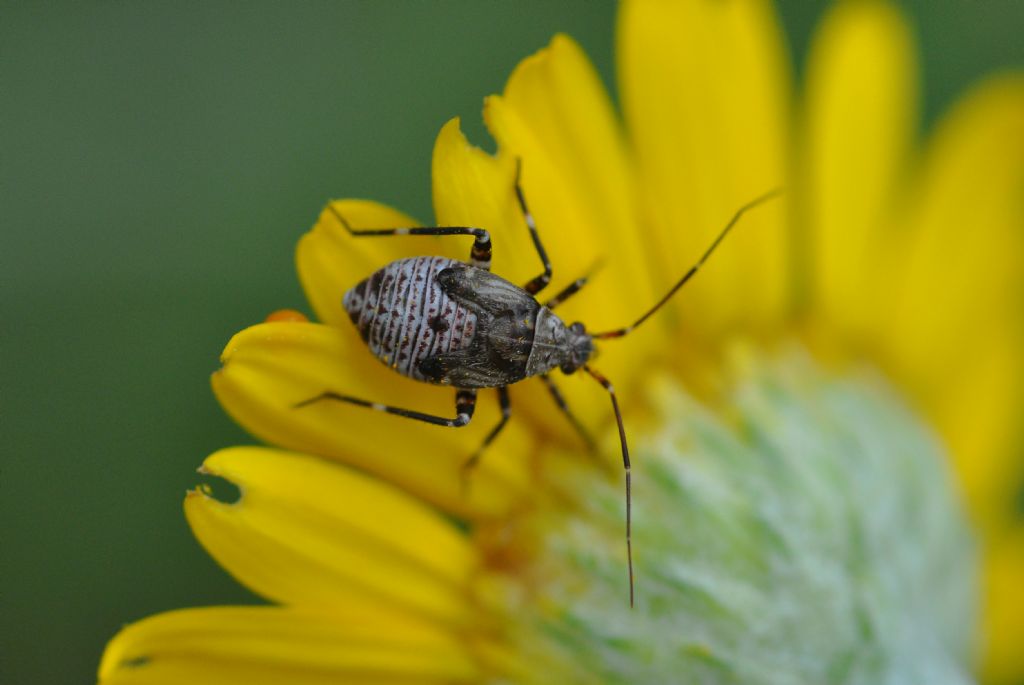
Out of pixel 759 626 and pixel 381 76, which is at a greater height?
pixel 381 76

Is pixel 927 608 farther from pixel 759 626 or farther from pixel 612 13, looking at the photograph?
pixel 612 13

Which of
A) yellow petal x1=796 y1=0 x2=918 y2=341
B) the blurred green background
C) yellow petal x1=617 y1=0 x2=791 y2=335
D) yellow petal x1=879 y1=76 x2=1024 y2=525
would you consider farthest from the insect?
yellow petal x1=879 y1=76 x2=1024 y2=525

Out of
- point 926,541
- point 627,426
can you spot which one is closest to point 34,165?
point 627,426

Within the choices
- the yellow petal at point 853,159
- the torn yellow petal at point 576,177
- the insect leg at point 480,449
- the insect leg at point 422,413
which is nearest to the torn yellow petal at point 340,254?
the insect leg at point 422,413

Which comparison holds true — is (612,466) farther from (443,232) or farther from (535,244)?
(443,232)

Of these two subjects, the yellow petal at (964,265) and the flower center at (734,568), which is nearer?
the flower center at (734,568)

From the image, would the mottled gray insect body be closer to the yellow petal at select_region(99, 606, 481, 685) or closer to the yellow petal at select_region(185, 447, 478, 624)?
the yellow petal at select_region(185, 447, 478, 624)

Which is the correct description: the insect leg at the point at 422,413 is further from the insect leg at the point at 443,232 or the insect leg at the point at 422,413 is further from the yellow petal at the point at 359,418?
the insect leg at the point at 443,232

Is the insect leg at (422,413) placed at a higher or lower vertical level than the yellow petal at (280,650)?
higher

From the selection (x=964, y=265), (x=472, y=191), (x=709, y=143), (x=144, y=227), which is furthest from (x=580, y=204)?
(x=144, y=227)
